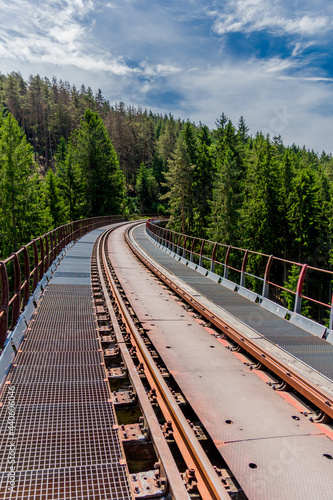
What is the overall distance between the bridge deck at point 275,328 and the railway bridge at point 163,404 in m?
0.04

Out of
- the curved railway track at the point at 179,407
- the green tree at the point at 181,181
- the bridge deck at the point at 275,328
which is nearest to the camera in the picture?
the curved railway track at the point at 179,407

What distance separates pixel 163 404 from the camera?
188 inches

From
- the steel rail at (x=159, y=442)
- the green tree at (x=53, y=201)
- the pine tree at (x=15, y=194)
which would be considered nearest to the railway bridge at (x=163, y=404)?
the steel rail at (x=159, y=442)

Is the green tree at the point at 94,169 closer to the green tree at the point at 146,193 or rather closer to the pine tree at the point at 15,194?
the pine tree at the point at 15,194

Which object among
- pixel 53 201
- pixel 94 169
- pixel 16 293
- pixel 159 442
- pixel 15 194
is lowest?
pixel 159 442

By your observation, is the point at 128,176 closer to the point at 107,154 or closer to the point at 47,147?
the point at 47,147

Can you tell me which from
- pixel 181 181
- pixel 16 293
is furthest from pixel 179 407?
pixel 181 181

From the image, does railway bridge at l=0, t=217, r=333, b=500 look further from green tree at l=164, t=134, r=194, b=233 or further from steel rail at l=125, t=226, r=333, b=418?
green tree at l=164, t=134, r=194, b=233

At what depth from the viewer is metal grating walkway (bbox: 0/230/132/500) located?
10.3ft

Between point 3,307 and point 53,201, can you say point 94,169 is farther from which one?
point 3,307

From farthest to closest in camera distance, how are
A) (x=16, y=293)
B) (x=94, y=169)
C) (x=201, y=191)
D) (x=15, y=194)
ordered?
(x=94, y=169) < (x=201, y=191) < (x=15, y=194) < (x=16, y=293)

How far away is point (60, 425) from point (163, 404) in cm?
137

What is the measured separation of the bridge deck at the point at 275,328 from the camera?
617cm

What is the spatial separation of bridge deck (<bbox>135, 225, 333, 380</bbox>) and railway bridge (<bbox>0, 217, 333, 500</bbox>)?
0.04m
